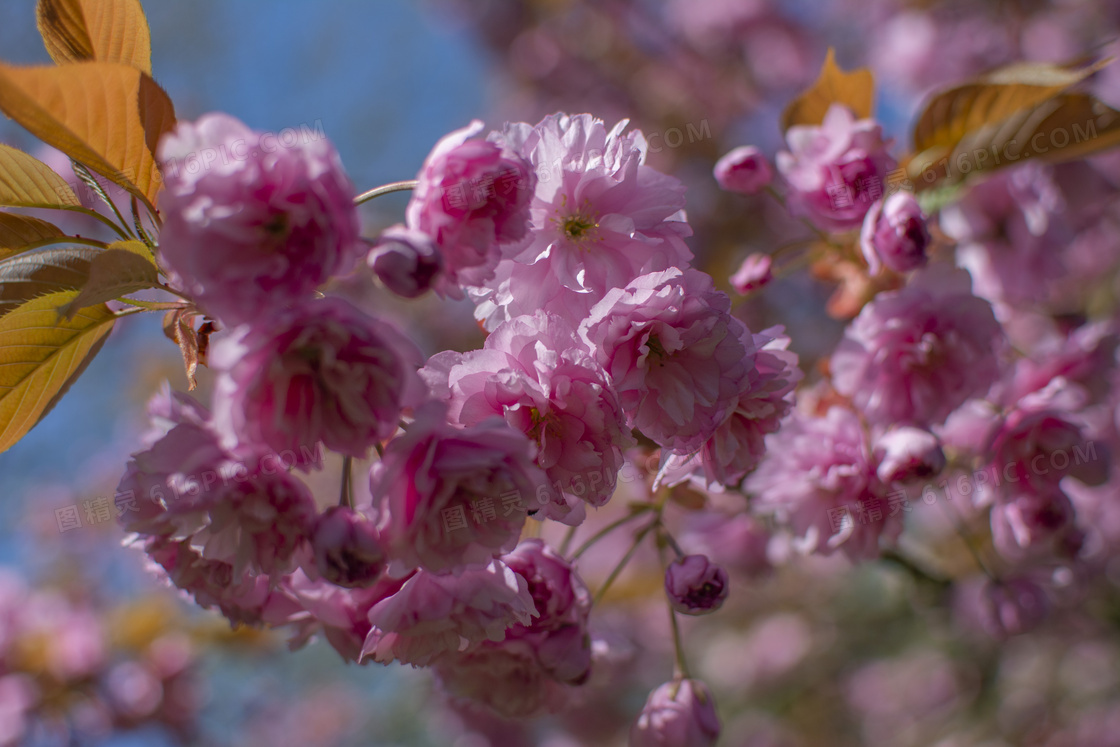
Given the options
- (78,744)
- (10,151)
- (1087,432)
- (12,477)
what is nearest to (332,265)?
(10,151)

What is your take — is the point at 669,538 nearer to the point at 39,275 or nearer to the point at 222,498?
the point at 222,498

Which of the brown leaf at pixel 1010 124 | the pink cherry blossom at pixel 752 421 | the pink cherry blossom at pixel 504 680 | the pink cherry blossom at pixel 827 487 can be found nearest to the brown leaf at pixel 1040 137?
the brown leaf at pixel 1010 124

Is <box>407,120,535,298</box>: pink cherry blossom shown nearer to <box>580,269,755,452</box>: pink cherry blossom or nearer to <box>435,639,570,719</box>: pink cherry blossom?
→ <box>580,269,755,452</box>: pink cherry blossom

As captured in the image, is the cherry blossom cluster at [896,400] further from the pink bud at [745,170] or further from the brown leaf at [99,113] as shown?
the brown leaf at [99,113]

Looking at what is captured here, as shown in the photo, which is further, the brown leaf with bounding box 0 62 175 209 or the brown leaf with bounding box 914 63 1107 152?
the brown leaf with bounding box 914 63 1107 152

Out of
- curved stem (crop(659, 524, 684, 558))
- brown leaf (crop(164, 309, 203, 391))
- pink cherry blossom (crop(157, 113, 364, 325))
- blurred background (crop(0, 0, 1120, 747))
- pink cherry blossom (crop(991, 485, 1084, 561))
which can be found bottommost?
blurred background (crop(0, 0, 1120, 747))

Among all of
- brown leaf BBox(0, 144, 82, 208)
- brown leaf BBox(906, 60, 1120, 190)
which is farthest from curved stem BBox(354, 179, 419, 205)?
brown leaf BBox(906, 60, 1120, 190)

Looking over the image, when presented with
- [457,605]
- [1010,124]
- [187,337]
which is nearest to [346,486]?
[457,605]

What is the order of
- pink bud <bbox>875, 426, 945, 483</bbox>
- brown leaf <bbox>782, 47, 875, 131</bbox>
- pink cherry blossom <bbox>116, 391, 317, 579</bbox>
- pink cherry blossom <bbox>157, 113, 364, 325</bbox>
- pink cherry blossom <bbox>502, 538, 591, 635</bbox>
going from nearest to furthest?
pink cherry blossom <bbox>157, 113, 364, 325</bbox>, pink cherry blossom <bbox>116, 391, 317, 579</bbox>, pink cherry blossom <bbox>502, 538, 591, 635</bbox>, pink bud <bbox>875, 426, 945, 483</bbox>, brown leaf <bbox>782, 47, 875, 131</bbox>
